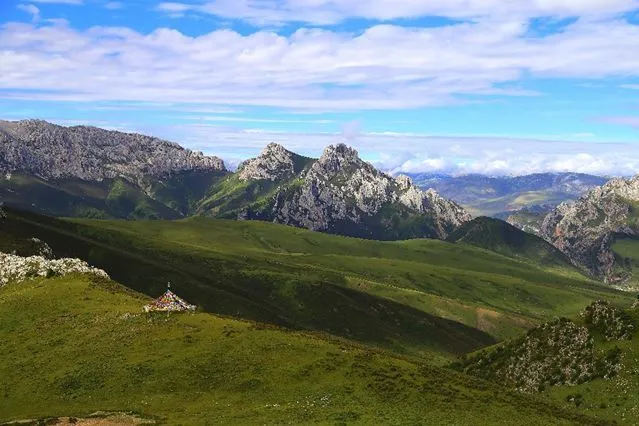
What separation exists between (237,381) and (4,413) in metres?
24.6

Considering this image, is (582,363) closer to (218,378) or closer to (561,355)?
(561,355)

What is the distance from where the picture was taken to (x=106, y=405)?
6219 cm

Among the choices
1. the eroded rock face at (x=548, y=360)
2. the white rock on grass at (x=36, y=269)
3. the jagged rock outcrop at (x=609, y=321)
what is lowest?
the eroded rock face at (x=548, y=360)

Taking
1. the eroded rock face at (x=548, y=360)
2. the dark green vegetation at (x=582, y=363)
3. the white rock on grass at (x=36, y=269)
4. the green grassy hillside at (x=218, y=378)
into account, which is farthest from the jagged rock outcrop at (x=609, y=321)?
the white rock on grass at (x=36, y=269)

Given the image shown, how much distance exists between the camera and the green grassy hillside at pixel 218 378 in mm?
56000

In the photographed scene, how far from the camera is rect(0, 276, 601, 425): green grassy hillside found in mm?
56000

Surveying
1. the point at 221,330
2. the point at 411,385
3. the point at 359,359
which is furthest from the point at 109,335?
the point at 411,385

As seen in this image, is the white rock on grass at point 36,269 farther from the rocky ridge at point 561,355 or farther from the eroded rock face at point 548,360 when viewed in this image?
the rocky ridge at point 561,355

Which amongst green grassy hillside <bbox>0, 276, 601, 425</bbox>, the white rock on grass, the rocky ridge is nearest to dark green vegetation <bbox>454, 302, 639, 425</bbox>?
the rocky ridge

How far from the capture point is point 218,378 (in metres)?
66.0

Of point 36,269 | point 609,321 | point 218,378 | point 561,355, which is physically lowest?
point 218,378

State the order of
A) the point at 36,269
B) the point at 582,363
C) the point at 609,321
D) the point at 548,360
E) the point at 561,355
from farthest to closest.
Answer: the point at 36,269 < the point at 609,321 < the point at 548,360 < the point at 561,355 < the point at 582,363

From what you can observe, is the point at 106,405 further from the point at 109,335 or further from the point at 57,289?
the point at 57,289

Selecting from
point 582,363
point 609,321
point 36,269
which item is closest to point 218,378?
point 582,363
